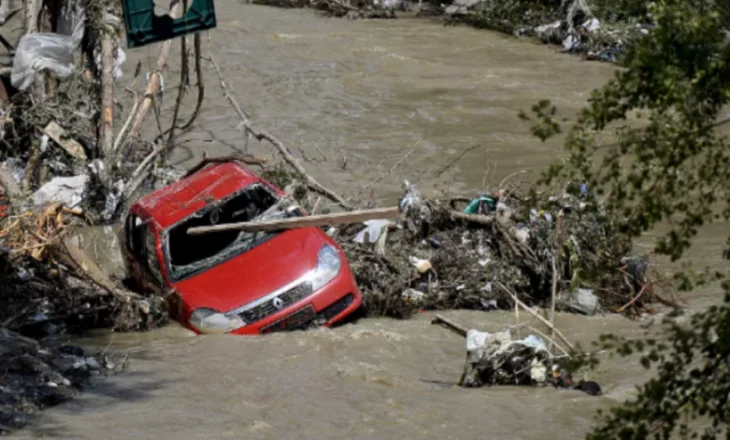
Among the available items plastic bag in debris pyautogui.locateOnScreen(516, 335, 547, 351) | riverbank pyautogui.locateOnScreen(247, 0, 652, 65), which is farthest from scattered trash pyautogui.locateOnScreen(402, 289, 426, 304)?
riverbank pyautogui.locateOnScreen(247, 0, 652, 65)

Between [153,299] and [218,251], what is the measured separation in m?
0.80

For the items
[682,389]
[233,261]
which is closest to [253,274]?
[233,261]

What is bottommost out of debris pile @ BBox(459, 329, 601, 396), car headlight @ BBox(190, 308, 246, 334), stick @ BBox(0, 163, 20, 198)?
car headlight @ BBox(190, 308, 246, 334)

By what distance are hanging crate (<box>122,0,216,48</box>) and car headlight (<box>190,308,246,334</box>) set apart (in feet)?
13.0

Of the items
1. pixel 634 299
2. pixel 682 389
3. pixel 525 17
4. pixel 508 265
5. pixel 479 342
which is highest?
pixel 682 389

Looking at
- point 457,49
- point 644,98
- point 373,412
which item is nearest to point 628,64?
point 644,98

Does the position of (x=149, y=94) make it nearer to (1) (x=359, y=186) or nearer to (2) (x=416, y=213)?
(1) (x=359, y=186)

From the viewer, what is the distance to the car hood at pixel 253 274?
10.2 m

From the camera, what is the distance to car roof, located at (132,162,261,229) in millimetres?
11227

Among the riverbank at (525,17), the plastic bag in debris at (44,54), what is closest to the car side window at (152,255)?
the plastic bag in debris at (44,54)

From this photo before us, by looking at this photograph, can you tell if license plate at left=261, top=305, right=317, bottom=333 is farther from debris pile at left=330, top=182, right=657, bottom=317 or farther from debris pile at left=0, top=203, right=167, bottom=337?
debris pile at left=0, top=203, right=167, bottom=337

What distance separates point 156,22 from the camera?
1312cm

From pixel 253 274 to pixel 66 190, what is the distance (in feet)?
17.2

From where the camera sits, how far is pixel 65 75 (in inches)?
606
